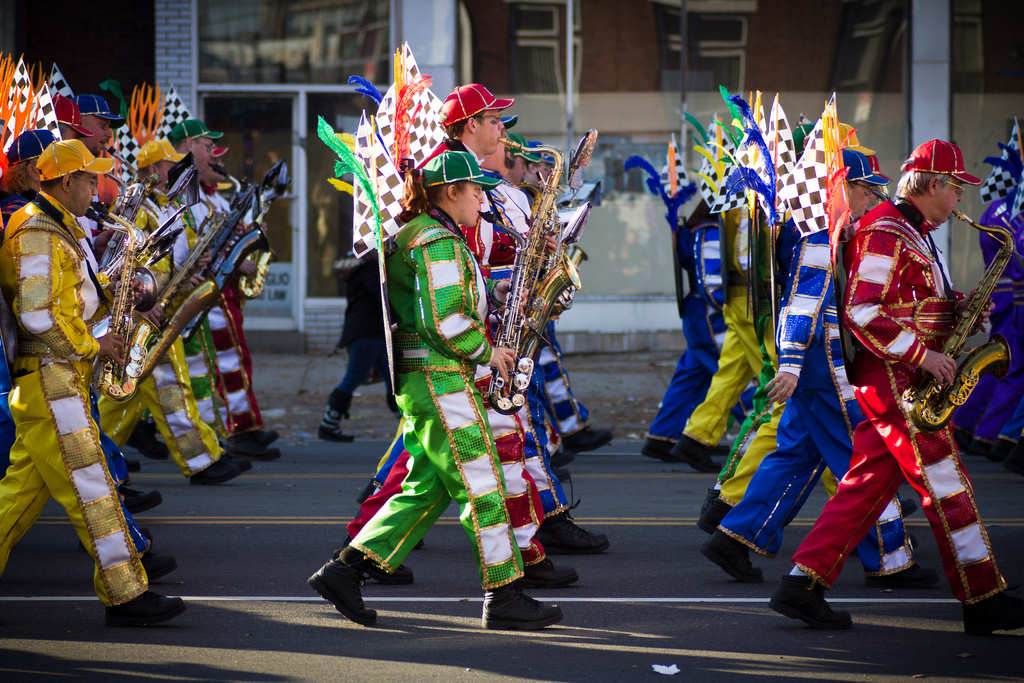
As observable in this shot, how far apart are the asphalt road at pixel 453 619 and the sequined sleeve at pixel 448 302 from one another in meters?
1.19

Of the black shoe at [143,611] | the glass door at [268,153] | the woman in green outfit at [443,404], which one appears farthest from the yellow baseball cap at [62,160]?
the glass door at [268,153]

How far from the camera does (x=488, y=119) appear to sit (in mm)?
6336

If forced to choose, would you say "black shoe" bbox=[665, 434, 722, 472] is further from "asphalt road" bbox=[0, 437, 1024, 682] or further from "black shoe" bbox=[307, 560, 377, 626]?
"black shoe" bbox=[307, 560, 377, 626]

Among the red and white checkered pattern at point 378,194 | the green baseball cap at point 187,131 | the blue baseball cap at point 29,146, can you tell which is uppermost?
the green baseball cap at point 187,131

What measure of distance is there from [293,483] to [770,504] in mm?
3979

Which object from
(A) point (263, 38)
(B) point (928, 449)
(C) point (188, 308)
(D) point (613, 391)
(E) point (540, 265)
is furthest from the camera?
(A) point (263, 38)

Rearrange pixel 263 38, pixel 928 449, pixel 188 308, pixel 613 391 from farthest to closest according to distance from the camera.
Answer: pixel 263 38, pixel 613 391, pixel 188 308, pixel 928 449

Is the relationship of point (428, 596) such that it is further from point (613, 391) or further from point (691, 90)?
point (691, 90)

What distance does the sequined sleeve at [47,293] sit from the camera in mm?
5559

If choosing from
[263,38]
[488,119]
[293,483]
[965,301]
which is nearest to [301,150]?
[263,38]

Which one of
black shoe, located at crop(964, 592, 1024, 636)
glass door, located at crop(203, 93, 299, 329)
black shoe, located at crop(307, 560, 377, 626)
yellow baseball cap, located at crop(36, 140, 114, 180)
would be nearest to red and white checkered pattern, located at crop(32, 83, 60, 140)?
yellow baseball cap, located at crop(36, 140, 114, 180)

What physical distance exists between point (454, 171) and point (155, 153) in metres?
4.46

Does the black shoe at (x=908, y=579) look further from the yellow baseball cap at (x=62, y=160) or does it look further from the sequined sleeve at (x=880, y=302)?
the yellow baseball cap at (x=62, y=160)

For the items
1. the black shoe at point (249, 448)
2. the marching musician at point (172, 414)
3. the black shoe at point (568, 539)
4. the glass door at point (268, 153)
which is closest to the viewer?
the black shoe at point (568, 539)
